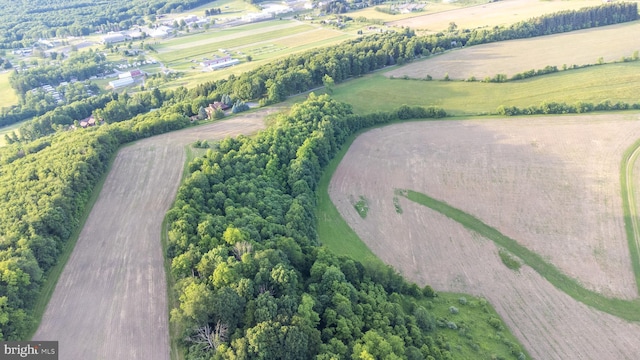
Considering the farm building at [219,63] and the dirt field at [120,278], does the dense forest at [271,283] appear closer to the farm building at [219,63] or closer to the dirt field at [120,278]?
the dirt field at [120,278]

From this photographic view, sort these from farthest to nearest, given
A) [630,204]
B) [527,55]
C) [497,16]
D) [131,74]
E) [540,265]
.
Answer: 1. [497,16]
2. [131,74]
3. [527,55]
4. [630,204]
5. [540,265]

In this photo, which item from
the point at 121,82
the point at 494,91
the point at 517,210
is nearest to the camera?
the point at 517,210

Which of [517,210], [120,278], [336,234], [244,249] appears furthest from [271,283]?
[517,210]

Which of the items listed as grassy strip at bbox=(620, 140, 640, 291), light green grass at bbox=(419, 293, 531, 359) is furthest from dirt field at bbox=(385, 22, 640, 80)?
light green grass at bbox=(419, 293, 531, 359)

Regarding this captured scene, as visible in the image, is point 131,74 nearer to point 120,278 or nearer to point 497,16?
point 120,278

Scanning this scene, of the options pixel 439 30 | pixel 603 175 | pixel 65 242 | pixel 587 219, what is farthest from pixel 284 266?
pixel 439 30

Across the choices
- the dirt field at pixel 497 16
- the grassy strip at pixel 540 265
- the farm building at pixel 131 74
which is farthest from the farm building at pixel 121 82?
the dirt field at pixel 497 16
